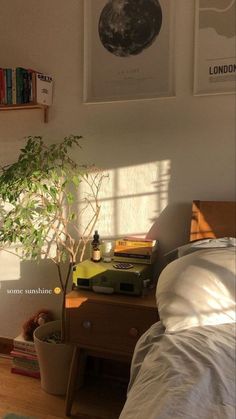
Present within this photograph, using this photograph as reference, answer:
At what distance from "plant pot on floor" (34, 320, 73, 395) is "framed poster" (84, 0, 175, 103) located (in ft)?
4.61

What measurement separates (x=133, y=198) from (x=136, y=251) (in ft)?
1.07

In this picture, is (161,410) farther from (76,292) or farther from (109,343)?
(76,292)

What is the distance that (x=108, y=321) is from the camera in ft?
5.47

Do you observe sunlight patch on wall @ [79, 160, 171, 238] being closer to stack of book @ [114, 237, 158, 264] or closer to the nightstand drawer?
stack of book @ [114, 237, 158, 264]

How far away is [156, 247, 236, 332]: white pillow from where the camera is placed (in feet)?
3.91

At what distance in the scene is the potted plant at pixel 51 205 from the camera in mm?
1839

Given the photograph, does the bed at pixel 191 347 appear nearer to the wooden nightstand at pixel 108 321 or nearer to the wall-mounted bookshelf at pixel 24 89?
the wooden nightstand at pixel 108 321

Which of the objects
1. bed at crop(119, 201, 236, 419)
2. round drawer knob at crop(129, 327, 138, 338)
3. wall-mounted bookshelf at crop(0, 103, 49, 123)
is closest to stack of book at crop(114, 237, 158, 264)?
bed at crop(119, 201, 236, 419)

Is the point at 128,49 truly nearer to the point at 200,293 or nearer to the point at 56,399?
the point at 200,293

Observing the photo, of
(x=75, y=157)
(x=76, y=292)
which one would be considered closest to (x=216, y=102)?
(x=75, y=157)

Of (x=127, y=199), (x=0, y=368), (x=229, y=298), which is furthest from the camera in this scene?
(x=0, y=368)

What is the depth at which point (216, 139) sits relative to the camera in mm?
1862

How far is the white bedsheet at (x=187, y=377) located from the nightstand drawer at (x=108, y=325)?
0.42 metres

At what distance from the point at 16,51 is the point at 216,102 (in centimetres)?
130
